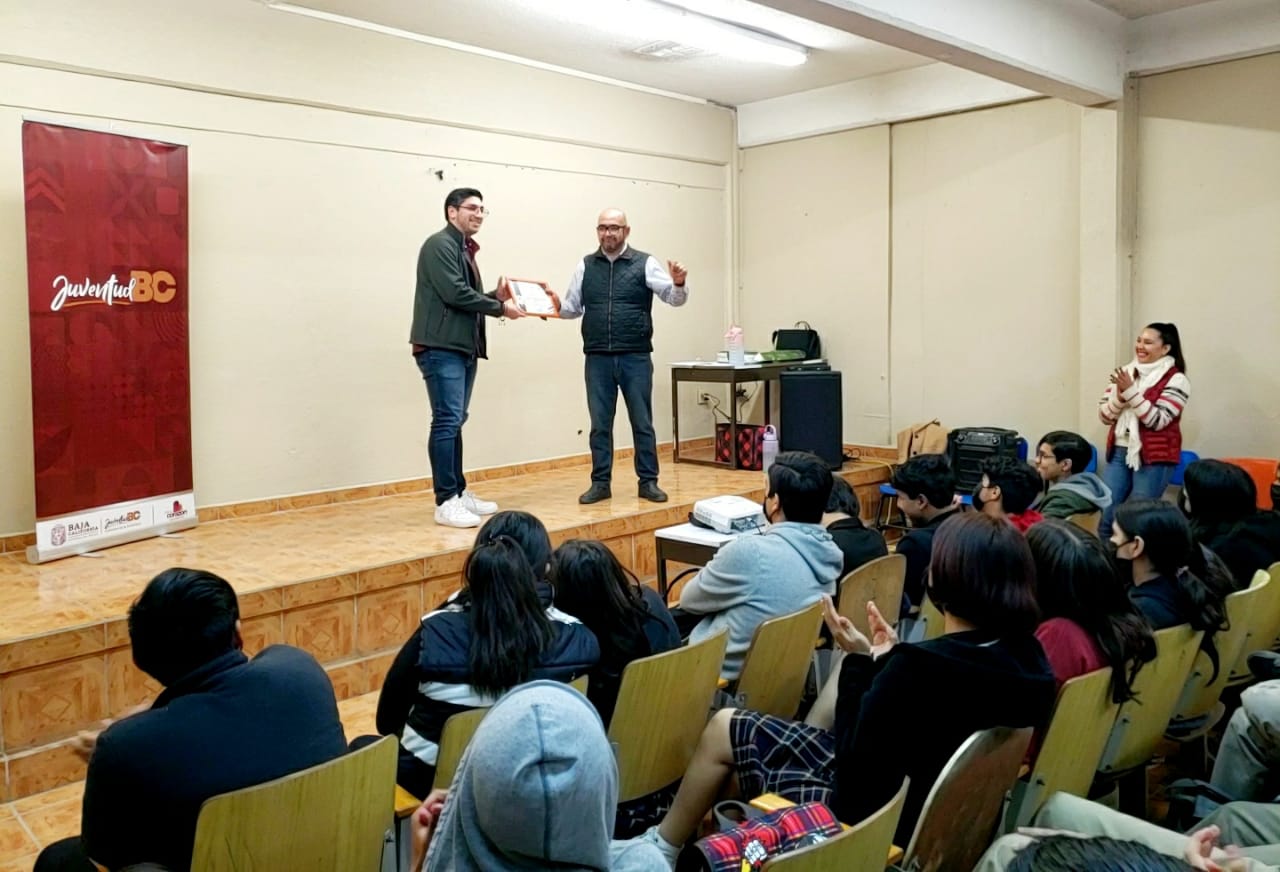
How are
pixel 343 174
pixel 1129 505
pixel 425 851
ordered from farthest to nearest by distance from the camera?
pixel 343 174 → pixel 1129 505 → pixel 425 851

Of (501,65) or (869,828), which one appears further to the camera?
(501,65)

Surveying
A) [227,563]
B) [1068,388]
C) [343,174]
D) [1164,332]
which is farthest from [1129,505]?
[343,174]

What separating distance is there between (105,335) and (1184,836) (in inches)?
170

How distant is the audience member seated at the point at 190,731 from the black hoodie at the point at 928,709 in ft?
3.26

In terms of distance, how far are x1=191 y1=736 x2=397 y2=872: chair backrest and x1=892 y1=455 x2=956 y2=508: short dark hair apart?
2.22 m

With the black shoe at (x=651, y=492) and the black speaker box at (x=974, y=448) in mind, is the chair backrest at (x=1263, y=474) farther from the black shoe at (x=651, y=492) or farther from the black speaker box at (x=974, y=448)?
the black shoe at (x=651, y=492)

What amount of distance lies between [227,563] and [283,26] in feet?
9.18

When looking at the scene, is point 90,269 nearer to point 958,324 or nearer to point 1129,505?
point 1129,505

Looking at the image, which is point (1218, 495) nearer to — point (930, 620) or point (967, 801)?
point (930, 620)

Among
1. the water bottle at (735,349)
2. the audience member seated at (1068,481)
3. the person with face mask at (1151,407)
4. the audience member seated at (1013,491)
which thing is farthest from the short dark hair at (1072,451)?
the water bottle at (735,349)

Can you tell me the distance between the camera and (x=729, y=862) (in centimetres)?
149

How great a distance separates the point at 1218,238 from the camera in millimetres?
5547

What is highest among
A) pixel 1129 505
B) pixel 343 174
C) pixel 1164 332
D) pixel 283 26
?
pixel 283 26

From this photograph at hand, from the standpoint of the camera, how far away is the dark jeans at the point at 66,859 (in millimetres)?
1954
